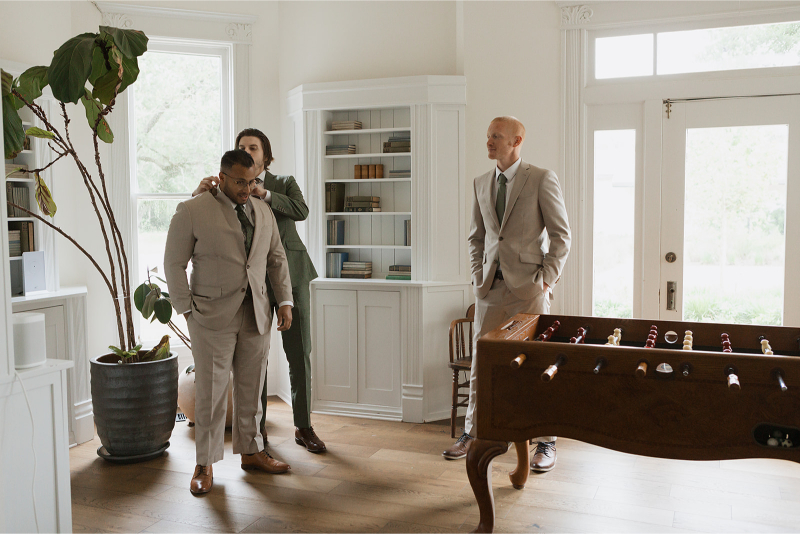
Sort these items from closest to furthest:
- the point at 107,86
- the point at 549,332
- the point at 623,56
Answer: the point at 549,332, the point at 107,86, the point at 623,56

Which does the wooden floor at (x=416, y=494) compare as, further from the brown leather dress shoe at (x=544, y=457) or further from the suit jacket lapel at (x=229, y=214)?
the suit jacket lapel at (x=229, y=214)

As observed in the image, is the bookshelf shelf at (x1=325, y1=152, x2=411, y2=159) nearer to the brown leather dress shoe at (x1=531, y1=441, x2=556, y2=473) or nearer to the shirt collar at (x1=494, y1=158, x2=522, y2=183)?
the shirt collar at (x1=494, y1=158, x2=522, y2=183)

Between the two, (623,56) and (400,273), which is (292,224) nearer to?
(400,273)

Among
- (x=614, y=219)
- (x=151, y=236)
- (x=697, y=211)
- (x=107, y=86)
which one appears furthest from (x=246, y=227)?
(x=697, y=211)

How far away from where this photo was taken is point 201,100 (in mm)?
4977

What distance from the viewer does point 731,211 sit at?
413cm

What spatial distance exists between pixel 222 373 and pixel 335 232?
187 centimetres

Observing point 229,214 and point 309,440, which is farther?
point 309,440

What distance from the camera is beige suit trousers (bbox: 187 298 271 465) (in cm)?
317

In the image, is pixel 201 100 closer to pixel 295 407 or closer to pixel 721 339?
pixel 295 407

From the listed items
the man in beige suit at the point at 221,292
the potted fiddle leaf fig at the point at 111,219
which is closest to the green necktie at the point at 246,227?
the man in beige suit at the point at 221,292

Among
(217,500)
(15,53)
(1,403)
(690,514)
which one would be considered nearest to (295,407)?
(217,500)

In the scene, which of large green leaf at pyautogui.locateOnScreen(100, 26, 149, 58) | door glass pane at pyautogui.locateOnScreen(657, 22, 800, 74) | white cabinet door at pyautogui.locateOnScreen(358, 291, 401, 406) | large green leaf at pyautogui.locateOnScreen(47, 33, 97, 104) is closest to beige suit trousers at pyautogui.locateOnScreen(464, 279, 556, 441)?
white cabinet door at pyautogui.locateOnScreen(358, 291, 401, 406)

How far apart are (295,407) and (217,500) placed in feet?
2.84
